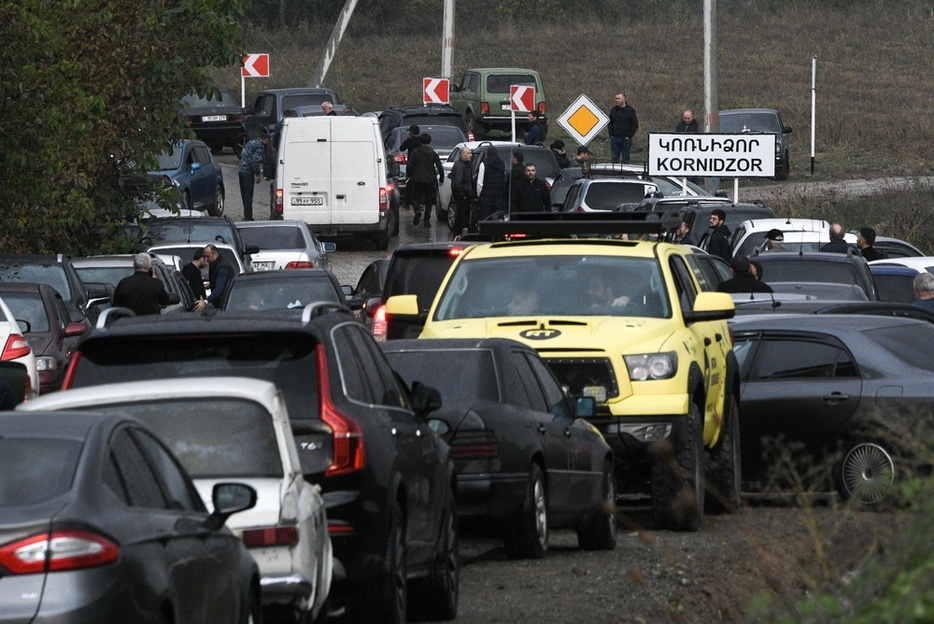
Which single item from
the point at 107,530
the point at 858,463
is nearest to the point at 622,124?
the point at 858,463

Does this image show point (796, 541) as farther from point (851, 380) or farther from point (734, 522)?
point (851, 380)

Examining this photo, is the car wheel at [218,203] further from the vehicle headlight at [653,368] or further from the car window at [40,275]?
the vehicle headlight at [653,368]

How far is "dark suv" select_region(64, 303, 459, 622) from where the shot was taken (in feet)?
27.7

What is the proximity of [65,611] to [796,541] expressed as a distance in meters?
3.29

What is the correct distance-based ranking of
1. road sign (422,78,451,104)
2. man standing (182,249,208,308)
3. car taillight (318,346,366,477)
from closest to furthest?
car taillight (318,346,366,477), man standing (182,249,208,308), road sign (422,78,451,104)

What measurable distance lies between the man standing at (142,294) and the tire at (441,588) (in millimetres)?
11675

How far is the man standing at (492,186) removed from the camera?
3422 cm

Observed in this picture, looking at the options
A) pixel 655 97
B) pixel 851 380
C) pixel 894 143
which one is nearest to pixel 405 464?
pixel 851 380

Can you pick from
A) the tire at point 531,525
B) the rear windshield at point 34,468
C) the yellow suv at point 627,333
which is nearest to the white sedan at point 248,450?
the rear windshield at point 34,468

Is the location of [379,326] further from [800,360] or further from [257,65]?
[257,65]

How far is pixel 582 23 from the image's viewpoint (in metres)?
80.8

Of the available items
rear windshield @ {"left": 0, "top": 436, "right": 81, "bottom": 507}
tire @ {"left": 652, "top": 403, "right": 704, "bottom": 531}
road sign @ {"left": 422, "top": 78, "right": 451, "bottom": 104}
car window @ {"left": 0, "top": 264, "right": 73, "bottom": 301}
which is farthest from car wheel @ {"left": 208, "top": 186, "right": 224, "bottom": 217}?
rear windshield @ {"left": 0, "top": 436, "right": 81, "bottom": 507}

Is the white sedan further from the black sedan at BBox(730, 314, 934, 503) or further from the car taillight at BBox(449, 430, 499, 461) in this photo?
the black sedan at BBox(730, 314, 934, 503)

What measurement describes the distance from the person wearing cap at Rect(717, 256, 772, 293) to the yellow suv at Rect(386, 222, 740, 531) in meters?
5.66
